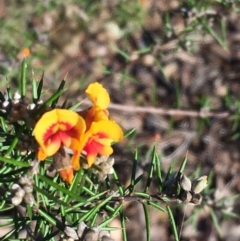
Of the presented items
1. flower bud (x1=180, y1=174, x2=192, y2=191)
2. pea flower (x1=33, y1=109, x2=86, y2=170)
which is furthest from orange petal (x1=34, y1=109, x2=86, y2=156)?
flower bud (x1=180, y1=174, x2=192, y2=191)

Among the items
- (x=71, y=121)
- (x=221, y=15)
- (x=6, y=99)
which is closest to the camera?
(x=71, y=121)

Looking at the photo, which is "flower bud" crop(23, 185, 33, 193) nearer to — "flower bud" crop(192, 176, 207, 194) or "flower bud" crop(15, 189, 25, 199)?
"flower bud" crop(15, 189, 25, 199)

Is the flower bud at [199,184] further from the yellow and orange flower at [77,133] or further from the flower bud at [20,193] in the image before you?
the flower bud at [20,193]

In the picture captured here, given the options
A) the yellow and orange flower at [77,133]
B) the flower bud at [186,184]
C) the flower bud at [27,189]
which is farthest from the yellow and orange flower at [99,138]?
the flower bud at [186,184]

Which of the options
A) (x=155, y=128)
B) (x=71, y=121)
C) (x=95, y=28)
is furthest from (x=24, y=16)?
(x=71, y=121)

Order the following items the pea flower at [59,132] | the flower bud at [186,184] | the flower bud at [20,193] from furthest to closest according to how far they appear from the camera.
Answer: the flower bud at [186,184] < the flower bud at [20,193] < the pea flower at [59,132]

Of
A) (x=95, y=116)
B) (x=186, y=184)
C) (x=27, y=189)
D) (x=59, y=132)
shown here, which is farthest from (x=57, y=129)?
(x=186, y=184)

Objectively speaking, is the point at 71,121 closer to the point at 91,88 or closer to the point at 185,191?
the point at 91,88
